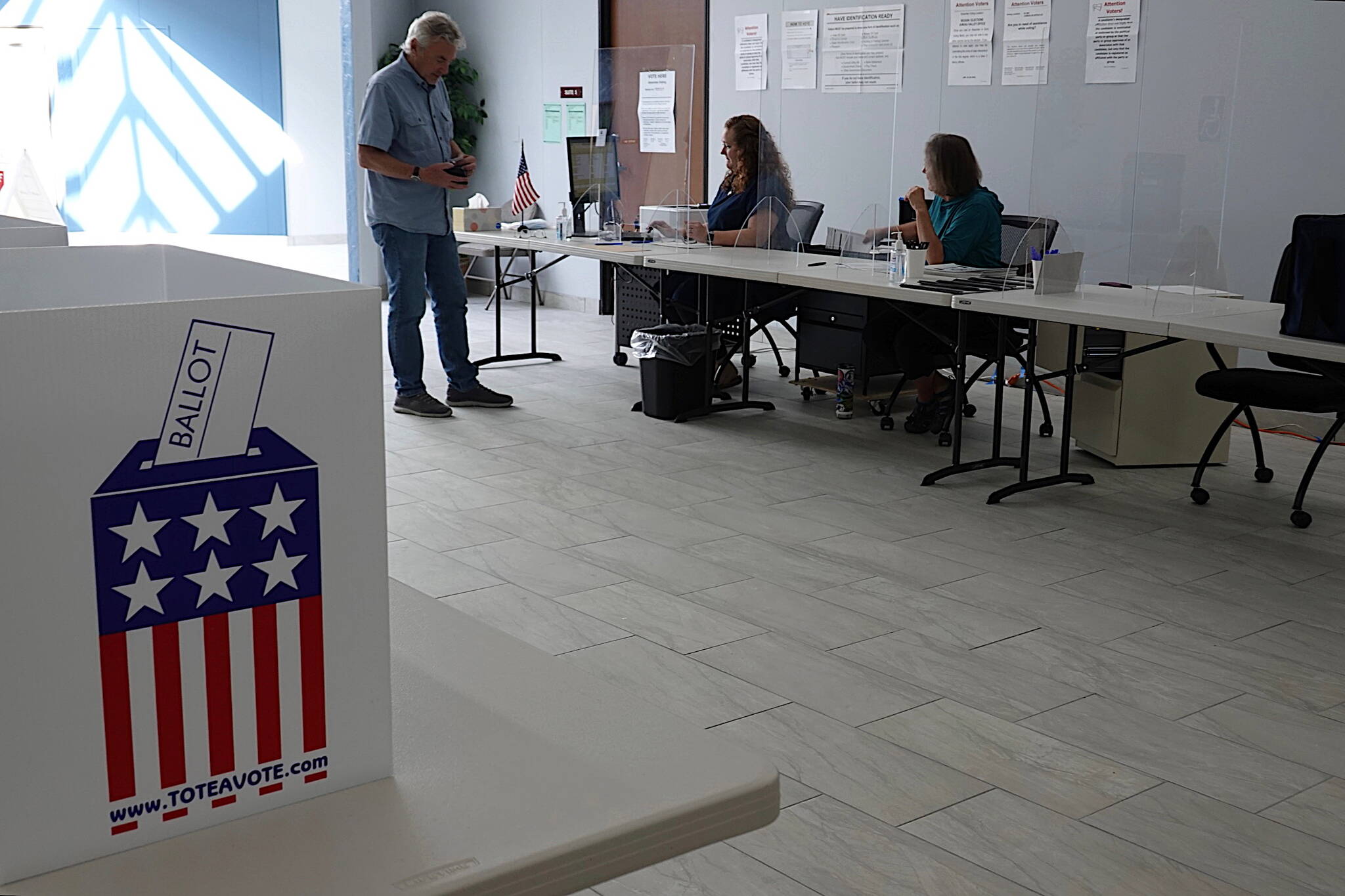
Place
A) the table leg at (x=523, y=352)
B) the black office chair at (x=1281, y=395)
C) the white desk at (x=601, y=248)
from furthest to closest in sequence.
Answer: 1. the table leg at (x=523, y=352)
2. the white desk at (x=601, y=248)
3. the black office chair at (x=1281, y=395)

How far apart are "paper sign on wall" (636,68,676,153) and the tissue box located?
36.5 inches

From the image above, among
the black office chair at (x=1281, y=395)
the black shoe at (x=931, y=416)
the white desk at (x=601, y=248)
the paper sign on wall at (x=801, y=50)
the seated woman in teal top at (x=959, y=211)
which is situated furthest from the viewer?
the paper sign on wall at (x=801, y=50)

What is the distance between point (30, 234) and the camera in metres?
1.20

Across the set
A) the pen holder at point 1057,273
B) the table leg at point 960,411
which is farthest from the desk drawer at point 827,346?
the pen holder at point 1057,273

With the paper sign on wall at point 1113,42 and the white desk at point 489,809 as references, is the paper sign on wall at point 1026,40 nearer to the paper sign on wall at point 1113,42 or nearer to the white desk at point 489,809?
the paper sign on wall at point 1113,42

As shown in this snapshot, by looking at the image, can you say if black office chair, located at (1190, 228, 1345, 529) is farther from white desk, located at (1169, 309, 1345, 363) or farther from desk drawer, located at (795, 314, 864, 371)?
desk drawer, located at (795, 314, 864, 371)

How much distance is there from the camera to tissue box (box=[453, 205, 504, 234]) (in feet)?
23.0

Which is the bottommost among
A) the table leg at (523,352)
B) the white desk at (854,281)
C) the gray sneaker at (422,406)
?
the gray sneaker at (422,406)

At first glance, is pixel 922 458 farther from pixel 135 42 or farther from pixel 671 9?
pixel 135 42

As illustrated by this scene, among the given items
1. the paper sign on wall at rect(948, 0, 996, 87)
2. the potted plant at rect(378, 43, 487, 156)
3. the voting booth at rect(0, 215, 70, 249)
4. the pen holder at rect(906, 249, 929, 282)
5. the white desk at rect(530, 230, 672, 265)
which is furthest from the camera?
the potted plant at rect(378, 43, 487, 156)

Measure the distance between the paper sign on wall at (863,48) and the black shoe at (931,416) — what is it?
2.24 metres

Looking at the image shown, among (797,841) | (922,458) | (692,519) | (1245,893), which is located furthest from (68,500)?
(922,458)

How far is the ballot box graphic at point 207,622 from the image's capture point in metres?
0.69

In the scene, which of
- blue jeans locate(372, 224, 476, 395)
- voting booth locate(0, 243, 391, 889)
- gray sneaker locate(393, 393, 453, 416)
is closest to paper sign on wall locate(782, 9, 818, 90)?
blue jeans locate(372, 224, 476, 395)
